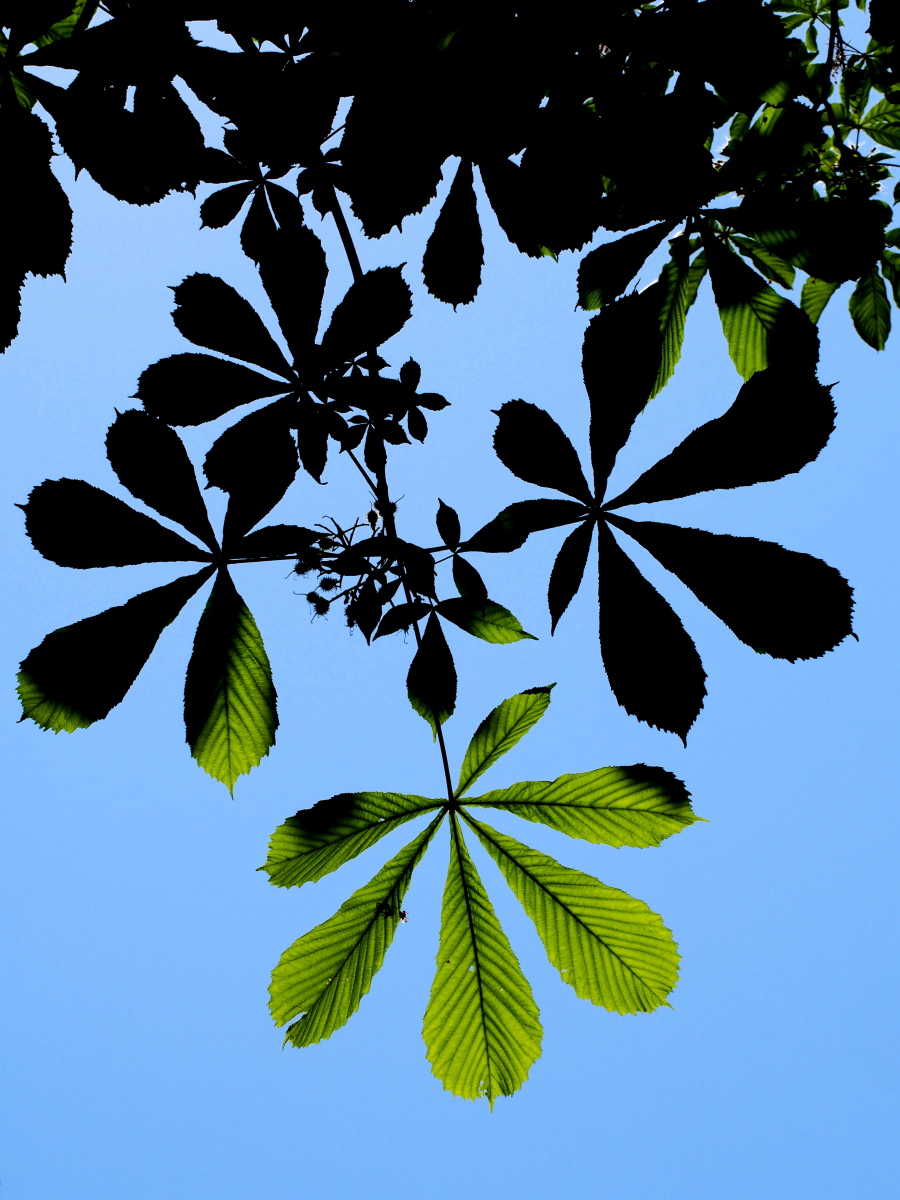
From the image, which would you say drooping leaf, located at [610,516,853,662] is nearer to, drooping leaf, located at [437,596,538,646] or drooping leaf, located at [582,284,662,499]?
drooping leaf, located at [582,284,662,499]

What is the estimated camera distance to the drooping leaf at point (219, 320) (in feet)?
5.46

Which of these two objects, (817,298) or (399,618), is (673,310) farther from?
(399,618)

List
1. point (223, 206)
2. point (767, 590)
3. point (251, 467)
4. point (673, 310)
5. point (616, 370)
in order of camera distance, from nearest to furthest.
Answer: point (767, 590) < point (616, 370) < point (251, 467) < point (223, 206) < point (673, 310)

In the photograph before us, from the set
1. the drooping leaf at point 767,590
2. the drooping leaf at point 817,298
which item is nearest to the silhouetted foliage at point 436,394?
the drooping leaf at point 767,590

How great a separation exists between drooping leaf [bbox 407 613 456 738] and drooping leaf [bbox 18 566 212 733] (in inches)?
22.3

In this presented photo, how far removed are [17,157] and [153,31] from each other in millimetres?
409

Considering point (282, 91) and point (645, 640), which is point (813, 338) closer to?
point (645, 640)

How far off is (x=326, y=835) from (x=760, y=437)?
129 cm

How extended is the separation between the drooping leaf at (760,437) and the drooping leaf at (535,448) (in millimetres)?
211

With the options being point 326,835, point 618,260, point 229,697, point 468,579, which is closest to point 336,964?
point 326,835

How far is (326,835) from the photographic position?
1778 millimetres

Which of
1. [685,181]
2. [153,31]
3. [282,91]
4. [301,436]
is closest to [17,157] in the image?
[153,31]

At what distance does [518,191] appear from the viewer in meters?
1.63

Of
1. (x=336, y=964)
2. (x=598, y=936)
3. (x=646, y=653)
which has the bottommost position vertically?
(x=336, y=964)
